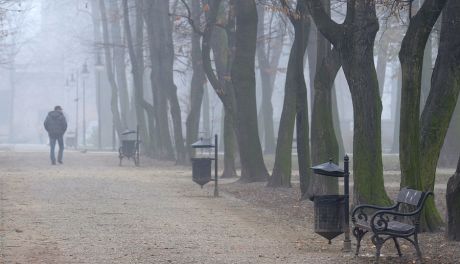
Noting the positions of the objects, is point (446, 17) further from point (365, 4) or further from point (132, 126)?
point (132, 126)

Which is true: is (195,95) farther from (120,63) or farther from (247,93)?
(120,63)

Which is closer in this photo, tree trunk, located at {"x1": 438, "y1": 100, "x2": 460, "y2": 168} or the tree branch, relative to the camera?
the tree branch

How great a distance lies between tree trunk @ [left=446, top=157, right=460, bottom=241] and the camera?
14096 millimetres

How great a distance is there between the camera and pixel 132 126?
59.6m

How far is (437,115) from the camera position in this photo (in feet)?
52.8

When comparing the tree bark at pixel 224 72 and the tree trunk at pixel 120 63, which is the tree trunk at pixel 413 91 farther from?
the tree trunk at pixel 120 63

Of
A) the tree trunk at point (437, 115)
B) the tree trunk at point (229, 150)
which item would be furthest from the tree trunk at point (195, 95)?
the tree trunk at point (437, 115)

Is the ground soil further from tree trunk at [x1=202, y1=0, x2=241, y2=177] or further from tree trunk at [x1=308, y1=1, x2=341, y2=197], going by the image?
tree trunk at [x1=202, y1=0, x2=241, y2=177]

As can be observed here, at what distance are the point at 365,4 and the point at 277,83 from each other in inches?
2612

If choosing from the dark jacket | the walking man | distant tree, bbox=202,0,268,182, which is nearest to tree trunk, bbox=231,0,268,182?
distant tree, bbox=202,0,268,182

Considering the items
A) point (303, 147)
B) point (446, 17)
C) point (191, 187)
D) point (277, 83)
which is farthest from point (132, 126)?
point (446, 17)

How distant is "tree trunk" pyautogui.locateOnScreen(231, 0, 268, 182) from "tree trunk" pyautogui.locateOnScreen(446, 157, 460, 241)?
1282cm

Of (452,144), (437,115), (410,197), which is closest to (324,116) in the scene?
(437,115)

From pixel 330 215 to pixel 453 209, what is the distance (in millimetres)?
1554
